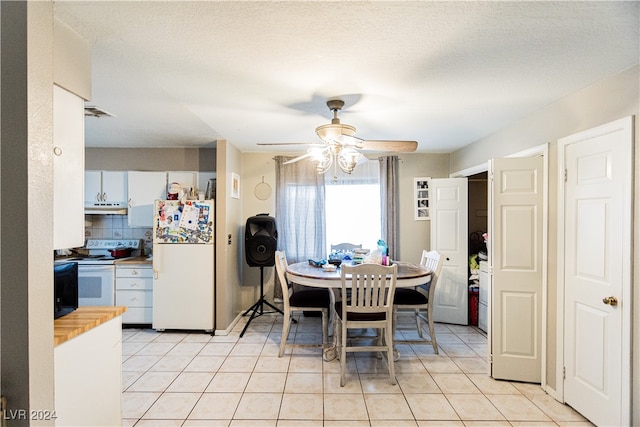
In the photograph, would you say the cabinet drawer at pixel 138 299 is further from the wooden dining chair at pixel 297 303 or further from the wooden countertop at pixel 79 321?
the wooden countertop at pixel 79 321

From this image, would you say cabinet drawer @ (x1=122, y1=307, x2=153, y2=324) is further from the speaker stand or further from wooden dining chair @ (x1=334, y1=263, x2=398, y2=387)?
wooden dining chair @ (x1=334, y1=263, x2=398, y2=387)

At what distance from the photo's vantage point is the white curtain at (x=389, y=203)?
4227mm

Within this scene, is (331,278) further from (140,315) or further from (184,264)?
(140,315)

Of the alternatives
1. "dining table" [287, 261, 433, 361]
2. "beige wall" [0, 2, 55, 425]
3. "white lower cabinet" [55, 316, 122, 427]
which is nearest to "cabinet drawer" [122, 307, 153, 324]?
"dining table" [287, 261, 433, 361]

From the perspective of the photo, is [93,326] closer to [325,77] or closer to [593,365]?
[325,77]

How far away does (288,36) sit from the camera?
1480 mm

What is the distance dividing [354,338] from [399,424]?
129 cm

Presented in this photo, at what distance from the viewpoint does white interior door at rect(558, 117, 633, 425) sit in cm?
180

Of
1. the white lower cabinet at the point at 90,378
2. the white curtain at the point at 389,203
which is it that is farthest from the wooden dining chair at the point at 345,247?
the white lower cabinet at the point at 90,378

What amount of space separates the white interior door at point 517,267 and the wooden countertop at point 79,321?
2808mm

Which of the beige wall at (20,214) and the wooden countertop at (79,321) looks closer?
the beige wall at (20,214)

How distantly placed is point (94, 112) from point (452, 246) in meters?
4.08

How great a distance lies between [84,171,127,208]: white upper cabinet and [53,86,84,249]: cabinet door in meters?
2.82

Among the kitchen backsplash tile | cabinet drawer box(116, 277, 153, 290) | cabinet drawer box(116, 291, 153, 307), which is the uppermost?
the kitchen backsplash tile
